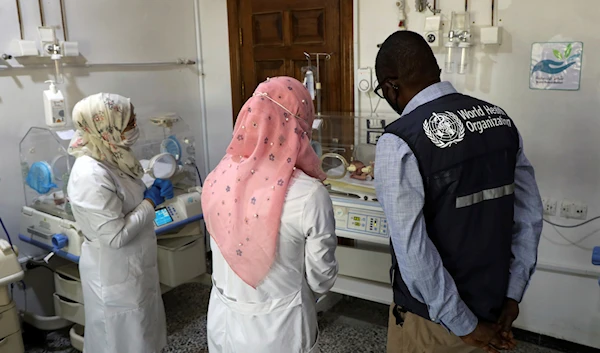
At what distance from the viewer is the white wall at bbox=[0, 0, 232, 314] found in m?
2.49

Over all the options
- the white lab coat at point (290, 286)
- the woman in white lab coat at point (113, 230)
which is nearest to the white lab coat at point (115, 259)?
the woman in white lab coat at point (113, 230)

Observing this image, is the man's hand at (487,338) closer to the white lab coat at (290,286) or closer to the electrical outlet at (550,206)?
the white lab coat at (290,286)

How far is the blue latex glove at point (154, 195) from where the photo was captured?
7.30 ft

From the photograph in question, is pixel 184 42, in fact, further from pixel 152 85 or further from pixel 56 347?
pixel 56 347

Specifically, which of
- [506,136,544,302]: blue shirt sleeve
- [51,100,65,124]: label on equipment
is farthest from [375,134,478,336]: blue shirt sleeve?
[51,100,65,124]: label on equipment

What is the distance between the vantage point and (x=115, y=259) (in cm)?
200

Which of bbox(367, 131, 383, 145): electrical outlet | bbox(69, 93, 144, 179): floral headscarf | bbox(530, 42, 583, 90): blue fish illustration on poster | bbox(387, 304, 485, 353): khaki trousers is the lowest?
bbox(387, 304, 485, 353): khaki trousers

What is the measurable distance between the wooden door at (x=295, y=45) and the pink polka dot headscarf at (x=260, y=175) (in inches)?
53.9

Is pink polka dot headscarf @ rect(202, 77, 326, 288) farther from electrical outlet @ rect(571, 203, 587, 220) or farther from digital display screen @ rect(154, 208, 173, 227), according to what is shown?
electrical outlet @ rect(571, 203, 587, 220)

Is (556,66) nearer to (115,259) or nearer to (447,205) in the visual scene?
(447,205)

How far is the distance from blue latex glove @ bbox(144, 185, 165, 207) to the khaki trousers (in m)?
1.20

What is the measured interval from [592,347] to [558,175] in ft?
2.77

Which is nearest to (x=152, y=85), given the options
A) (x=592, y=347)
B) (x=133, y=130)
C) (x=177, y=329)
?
(x=133, y=130)

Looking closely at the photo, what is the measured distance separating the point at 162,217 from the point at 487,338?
1614mm
